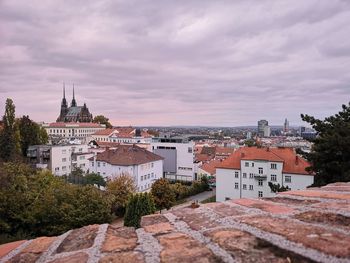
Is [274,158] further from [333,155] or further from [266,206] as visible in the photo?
[266,206]

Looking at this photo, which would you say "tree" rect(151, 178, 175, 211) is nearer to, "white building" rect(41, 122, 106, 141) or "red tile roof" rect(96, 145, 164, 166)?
"red tile roof" rect(96, 145, 164, 166)

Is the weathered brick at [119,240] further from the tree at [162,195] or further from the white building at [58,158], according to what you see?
the white building at [58,158]

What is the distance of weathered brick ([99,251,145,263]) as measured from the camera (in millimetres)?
1614

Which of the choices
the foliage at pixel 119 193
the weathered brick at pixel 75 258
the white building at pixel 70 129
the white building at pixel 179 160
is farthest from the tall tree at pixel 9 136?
the white building at pixel 70 129

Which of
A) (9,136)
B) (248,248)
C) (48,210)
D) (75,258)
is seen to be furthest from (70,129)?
(248,248)

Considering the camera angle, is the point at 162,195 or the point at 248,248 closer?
the point at 248,248

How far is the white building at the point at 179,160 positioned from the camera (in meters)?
52.7

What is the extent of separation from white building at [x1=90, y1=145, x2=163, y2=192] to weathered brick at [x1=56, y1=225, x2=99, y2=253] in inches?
1498

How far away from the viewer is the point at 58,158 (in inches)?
1973

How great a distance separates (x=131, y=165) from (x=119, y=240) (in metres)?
38.6

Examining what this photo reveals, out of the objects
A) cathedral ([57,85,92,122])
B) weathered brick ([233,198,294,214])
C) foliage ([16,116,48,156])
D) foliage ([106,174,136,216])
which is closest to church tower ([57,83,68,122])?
cathedral ([57,85,92,122])

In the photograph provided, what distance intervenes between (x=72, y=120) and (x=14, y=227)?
121 m

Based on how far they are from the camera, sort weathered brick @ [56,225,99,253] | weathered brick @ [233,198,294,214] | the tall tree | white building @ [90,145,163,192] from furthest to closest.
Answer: the tall tree, white building @ [90,145,163,192], weathered brick @ [233,198,294,214], weathered brick @ [56,225,99,253]

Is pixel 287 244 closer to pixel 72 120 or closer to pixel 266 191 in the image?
pixel 266 191
